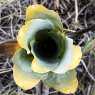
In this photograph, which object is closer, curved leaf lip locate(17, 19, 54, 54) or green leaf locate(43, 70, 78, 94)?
curved leaf lip locate(17, 19, 54, 54)

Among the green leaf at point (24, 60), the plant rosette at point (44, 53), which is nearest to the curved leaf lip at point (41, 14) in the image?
the plant rosette at point (44, 53)

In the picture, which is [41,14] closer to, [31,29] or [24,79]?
[31,29]

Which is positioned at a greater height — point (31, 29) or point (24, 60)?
point (31, 29)

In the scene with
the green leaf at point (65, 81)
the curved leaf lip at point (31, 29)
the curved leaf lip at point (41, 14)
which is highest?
the curved leaf lip at point (41, 14)

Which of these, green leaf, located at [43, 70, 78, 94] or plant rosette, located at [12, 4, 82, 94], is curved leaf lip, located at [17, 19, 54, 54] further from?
green leaf, located at [43, 70, 78, 94]

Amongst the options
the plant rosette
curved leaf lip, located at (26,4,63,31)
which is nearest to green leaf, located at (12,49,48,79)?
the plant rosette

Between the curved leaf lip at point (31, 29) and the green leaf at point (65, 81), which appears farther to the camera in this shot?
the green leaf at point (65, 81)

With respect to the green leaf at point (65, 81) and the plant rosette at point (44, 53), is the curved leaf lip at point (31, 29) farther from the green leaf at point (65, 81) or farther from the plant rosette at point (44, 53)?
the green leaf at point (65, 81)

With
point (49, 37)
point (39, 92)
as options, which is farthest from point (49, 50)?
point (39, 92)

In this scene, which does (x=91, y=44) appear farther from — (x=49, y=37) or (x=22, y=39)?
(x=22, y=39)

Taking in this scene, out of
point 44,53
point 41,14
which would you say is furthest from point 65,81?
point 41,14

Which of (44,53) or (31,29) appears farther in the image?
(44,53)
